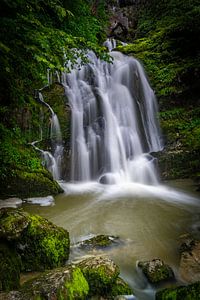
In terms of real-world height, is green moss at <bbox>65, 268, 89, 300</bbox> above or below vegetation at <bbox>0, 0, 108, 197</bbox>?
below

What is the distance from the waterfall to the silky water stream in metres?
0.03

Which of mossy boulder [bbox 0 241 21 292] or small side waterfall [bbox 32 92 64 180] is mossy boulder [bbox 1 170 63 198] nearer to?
small side waterfall [bbox 32 92 64 180]

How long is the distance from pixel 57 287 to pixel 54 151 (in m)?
6.35

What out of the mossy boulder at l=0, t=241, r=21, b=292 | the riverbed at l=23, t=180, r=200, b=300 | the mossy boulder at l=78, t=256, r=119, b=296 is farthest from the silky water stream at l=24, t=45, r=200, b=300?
the mossy boulder at l=0, t=241, r=21, b=292

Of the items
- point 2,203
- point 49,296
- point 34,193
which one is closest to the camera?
point 49,296

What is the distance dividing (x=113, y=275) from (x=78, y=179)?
567cm

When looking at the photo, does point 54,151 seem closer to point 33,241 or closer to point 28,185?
point 28,185

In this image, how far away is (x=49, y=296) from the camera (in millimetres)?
2791

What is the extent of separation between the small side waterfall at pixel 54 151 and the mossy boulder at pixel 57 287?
18.7 feet

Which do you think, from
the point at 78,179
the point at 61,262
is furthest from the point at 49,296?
the point at 78,179

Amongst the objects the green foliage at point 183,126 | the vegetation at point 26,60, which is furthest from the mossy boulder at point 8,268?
the green foliage at point 183,126

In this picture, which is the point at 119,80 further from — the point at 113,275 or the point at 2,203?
the point at 113,275

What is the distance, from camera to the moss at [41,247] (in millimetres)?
3742

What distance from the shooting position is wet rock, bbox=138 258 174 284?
11.7 ft
